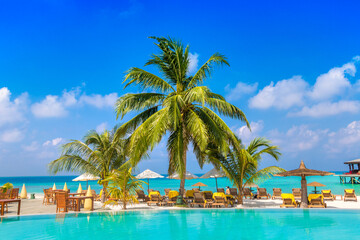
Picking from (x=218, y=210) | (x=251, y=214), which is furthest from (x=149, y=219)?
(x=251, y=214)

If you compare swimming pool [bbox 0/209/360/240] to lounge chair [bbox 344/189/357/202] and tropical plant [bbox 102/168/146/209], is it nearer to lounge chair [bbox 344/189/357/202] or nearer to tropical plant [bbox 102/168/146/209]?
tropical plant [bbox 102/168/146/209]

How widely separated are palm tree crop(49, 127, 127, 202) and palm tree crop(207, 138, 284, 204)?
5100 mm

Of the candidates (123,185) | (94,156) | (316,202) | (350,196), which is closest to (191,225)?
(123,185)

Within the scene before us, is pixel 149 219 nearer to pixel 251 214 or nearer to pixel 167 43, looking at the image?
pixel 251 214

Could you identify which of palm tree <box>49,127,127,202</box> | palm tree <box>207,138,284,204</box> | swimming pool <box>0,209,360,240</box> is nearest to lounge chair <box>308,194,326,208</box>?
swimming pool <box>0,209,360,240</box>

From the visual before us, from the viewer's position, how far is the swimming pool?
8469 millimetres

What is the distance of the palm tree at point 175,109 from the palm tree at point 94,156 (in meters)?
2.29

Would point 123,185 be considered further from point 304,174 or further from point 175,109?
point 304,174

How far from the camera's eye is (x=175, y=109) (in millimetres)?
12664

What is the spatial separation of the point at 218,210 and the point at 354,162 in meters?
36.7

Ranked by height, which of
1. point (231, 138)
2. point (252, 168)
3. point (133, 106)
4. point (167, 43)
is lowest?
point (252, 168)

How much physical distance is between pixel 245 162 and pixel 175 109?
4.33 meters

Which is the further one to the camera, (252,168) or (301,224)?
(252,168)

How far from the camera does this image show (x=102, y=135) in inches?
681
